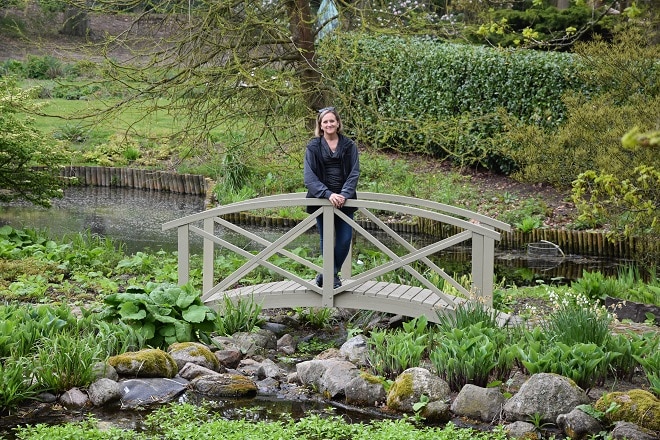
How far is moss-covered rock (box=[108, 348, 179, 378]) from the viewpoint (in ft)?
22.9

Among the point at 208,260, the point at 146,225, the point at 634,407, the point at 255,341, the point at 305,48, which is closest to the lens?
the point at 634,407

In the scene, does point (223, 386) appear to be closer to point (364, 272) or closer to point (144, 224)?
point (364, 272)

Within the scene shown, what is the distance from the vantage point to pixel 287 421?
21.1 feet

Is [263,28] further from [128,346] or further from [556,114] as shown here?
[556,114]

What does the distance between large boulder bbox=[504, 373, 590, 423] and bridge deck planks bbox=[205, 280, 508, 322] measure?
177 cm

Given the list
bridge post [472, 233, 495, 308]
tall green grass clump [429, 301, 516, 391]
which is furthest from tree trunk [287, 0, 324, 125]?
tall green grass clump [429, 301, 516, 391]

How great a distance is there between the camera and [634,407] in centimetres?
603

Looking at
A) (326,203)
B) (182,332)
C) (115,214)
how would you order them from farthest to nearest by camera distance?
(115,214), (326,203), (182,332)

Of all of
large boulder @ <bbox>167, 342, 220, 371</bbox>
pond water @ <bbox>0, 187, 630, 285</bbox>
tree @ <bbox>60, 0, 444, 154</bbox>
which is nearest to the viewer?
large boulder @ <bbox>167, 342, 220, 371</bbox>

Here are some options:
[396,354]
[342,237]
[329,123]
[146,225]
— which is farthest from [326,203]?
[146,225]

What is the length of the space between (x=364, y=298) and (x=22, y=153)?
5.19 m

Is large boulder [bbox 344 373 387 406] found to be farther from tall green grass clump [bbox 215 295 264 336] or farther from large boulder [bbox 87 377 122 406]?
tall green grass clump [bbox 215 295 264 336]

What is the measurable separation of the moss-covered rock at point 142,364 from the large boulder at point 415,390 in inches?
66.0

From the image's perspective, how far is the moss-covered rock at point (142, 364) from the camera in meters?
6.97
